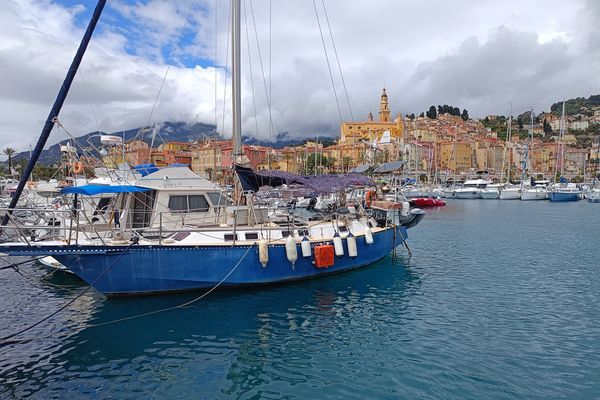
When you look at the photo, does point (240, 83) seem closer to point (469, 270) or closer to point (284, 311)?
point (284, 311)

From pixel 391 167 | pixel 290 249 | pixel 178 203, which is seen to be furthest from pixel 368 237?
pixel 391 167

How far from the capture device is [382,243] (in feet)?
56.0

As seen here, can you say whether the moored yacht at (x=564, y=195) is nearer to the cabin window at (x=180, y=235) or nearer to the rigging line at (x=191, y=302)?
the rigging line at (x=191, y=302)

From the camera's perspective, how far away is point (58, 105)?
1077cm

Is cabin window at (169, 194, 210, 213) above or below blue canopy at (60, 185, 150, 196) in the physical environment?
below

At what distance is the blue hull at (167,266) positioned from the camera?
10.9 m

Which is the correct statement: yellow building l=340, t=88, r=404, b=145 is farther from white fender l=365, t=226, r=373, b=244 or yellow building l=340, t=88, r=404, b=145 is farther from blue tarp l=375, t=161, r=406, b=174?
white fender l=365, t=226, r=373, b=244

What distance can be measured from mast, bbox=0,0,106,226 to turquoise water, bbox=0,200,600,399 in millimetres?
3749

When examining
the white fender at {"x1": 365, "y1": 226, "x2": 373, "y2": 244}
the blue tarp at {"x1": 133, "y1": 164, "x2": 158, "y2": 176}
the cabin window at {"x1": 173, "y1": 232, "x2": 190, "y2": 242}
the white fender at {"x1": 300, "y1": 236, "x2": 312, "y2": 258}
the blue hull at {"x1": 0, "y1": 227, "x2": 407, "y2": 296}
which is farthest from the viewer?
the blue tarp at {"x1": 133, "y1": 164, "x2": 158, "y2": 176}

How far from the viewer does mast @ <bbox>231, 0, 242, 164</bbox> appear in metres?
14.5

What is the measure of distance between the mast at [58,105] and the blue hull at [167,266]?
200cm

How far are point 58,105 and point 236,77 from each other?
6.06 m

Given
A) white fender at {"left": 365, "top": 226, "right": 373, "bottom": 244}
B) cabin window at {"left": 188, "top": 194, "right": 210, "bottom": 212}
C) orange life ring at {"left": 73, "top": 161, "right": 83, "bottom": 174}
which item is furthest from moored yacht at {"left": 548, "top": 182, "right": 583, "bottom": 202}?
orange life ring at {"left": 73, "top": 161, "right": 83, "bottom": 174}

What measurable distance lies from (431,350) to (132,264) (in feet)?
27.0
